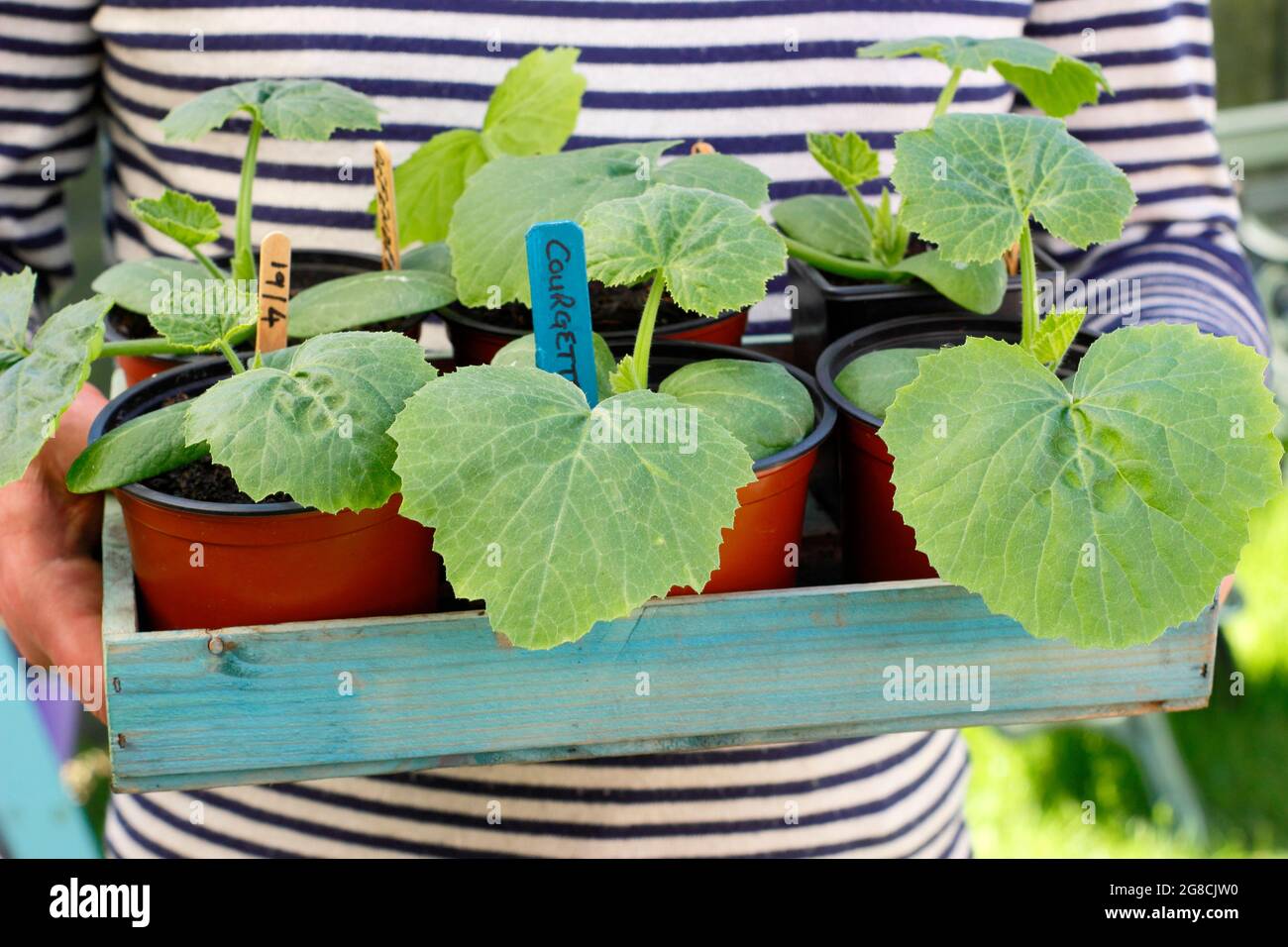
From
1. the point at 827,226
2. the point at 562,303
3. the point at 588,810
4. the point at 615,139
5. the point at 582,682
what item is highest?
the point at 615,139

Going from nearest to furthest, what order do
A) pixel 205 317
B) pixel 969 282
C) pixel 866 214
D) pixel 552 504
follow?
1. pixel 552 504
2. pixel 205 317
3. pixel 969 282
4. pixel 866 214

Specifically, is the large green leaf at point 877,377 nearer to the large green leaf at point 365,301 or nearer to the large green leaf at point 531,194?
the large green leaf at point 531,194

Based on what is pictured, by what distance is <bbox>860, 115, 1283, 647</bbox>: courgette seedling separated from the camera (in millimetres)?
597

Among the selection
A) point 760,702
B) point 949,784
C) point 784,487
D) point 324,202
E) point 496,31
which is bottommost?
point 949,784

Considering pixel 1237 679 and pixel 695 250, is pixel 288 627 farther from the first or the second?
pixel 1237 679

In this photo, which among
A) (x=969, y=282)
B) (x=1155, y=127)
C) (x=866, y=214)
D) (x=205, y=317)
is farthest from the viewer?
(x=1155, y=127)

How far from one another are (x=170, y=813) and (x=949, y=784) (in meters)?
0.69

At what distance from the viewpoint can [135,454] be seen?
657mm

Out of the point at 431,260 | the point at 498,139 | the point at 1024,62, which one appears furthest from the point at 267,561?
the point at 1024,62

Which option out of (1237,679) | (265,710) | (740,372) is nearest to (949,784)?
(1237,679)

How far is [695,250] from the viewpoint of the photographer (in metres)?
0.67

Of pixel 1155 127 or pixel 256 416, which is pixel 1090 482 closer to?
pixel 256 416

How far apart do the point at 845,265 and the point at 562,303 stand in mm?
300

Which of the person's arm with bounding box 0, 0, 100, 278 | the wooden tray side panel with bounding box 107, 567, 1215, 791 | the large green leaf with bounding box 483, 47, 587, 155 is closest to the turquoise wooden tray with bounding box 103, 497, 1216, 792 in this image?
the wooden tray side panel with bounding box 107, 567, 1215, 791
